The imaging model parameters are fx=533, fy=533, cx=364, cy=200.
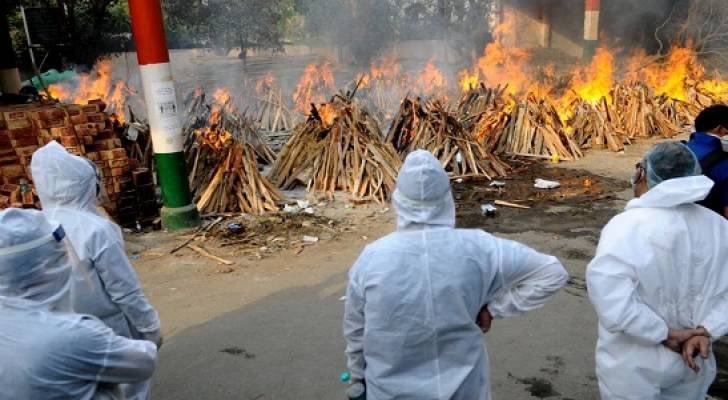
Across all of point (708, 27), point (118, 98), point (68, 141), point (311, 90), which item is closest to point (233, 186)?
point (68, 141)

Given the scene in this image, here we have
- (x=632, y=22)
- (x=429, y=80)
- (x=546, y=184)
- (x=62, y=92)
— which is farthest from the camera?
(x=429, y=80)

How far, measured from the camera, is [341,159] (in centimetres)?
827

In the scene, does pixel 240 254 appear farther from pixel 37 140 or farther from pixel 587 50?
pixel 587 50

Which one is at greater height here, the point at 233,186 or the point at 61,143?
the point at 61,143

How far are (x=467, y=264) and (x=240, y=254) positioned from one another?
4.39m

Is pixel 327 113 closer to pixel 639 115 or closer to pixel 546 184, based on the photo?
pixel 546 184

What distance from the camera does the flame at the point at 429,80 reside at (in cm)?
1739

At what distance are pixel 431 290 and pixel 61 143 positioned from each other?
5.72m

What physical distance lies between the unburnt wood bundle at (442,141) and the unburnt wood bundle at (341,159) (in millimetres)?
837

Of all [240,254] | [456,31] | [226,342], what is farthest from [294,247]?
[456,31]

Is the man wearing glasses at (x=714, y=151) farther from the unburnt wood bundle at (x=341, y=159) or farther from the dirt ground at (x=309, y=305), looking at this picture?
the unburnt wood bundle at (x=341, y=159)

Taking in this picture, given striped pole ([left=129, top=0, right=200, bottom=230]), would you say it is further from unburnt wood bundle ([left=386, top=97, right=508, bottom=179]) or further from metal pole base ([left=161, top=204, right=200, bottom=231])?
unburnt wood bundle ([left=386, top=97, right=508, bottom=179])

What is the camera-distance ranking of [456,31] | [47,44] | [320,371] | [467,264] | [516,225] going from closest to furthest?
[467,264] < [320,371] < [516,225] < [47,44] < [456,31]

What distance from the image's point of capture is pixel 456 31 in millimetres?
21062
